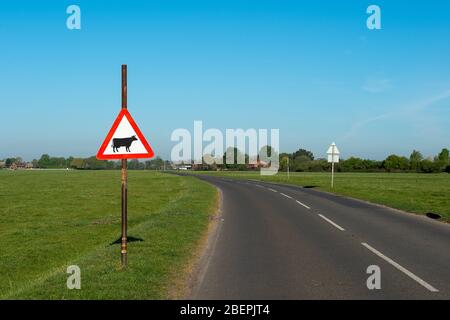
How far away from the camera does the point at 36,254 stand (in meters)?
13.0

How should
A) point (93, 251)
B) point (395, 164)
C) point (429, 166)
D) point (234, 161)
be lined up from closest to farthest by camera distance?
point (93, 251) → point (429, 166) → point (395, 164) → point (234, 161)

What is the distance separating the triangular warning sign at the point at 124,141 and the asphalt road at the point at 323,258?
2.52 metres

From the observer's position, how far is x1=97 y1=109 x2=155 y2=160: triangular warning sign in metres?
8.11

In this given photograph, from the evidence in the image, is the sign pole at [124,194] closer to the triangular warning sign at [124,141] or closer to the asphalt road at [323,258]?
the triangular warning sign at [124,141]

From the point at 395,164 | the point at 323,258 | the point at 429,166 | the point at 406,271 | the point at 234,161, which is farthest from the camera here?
the point at 234,161

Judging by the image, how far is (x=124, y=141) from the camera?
813cm

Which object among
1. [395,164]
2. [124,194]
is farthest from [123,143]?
[395,164]

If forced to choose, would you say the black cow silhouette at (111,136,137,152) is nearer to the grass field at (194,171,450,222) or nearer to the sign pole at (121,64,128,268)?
the sign pole at (121,64,128,268)

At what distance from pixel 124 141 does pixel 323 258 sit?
470cm

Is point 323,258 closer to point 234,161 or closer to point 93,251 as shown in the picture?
Result: point 93,251

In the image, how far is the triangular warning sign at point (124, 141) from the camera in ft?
26.6
